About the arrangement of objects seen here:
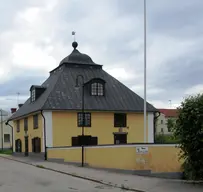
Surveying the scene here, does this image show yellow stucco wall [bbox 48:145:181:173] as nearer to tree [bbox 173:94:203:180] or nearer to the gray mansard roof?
tree [bbox 173:94:203:180]

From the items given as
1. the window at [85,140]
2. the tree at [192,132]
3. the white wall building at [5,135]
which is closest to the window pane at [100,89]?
the window at [85,140]

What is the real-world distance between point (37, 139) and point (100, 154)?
16.2m

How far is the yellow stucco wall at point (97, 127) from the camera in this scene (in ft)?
125

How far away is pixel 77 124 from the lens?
128 feet

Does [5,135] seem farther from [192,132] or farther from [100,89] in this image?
[192,132]

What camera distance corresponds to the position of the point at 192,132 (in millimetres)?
15320

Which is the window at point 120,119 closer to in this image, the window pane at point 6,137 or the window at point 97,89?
the window at point 97,89

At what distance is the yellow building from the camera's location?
38.2 metres

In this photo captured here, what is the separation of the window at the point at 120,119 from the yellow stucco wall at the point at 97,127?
365mm

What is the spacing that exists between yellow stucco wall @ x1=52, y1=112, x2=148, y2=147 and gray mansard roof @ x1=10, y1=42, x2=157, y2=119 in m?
0.78

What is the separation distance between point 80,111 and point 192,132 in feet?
79.4

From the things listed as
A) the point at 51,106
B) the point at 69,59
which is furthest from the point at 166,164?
the point at 69,59

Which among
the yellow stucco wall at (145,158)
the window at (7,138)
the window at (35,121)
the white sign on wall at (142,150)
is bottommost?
the window at (7,138)

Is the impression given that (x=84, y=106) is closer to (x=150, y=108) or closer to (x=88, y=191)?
(x=150, y=108)
